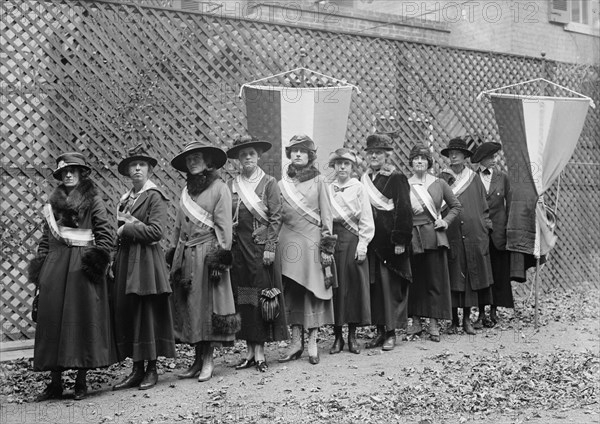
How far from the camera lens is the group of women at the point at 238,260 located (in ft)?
23.2

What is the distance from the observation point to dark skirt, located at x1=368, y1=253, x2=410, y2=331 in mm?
8789

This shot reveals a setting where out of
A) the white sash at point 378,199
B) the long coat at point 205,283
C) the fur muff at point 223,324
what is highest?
the white sash at point 378,199

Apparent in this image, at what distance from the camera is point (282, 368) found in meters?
7.87

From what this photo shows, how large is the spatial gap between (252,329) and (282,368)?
0.42 m

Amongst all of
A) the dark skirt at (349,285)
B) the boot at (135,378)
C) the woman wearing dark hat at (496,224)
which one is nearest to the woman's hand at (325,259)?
the dark skirt at (349,285)

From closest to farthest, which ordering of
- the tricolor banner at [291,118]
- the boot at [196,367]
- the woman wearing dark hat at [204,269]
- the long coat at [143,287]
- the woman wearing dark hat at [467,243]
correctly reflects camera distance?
the long coat at [143,287]
the woman wearing dark hat at [204,269]
the boot at [196,367]
the tricolor banner at [291,118]
the woman wearing dark hat at [467,243]

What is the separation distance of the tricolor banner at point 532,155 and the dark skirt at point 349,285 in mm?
2300

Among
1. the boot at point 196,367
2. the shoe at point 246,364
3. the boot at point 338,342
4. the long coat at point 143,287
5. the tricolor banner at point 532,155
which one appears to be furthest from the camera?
the tricolor banner at point 532,155

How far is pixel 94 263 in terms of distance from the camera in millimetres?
7016

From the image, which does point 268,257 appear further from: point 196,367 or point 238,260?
point 196,367

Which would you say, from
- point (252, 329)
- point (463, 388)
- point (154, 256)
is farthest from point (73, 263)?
point (463, 388)

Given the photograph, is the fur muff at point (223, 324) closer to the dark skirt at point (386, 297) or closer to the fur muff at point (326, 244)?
the fur muff at point (326, 244)

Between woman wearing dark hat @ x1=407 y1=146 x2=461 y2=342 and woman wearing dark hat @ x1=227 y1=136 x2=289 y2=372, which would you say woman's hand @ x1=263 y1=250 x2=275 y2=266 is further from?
woman wearing dark hat @ x1=407 y1=146 x2=461 y2=342

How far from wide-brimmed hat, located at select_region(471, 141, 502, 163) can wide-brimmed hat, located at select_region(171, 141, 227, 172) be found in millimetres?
3603
